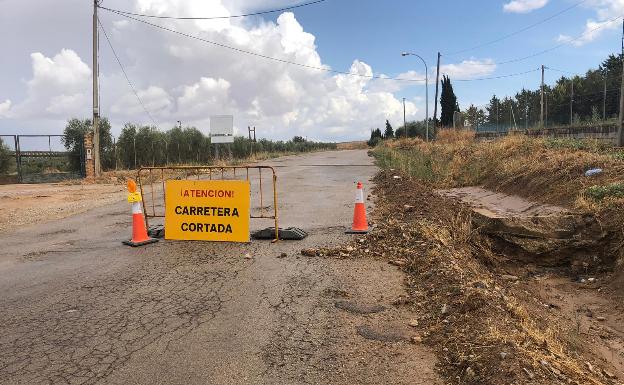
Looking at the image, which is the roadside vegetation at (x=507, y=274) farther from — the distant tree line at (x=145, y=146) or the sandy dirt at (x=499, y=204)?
the distant tree line at (x=145, y=146)

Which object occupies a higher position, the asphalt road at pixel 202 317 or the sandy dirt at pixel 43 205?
the sandy dirt at pixel 43 205

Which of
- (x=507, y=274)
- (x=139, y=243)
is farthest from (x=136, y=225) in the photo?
(x=507, y=274)

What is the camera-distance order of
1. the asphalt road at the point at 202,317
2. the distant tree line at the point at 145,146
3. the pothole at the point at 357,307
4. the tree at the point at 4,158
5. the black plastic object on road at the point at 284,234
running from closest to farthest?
1. the asphalt road at the point at 202,317
2. the pothole at the point at 357,307
3. the black plastic object on road at the point at 284,234
4. the tree at the point at 4,158
5. the distant tree line at the point at 145,146

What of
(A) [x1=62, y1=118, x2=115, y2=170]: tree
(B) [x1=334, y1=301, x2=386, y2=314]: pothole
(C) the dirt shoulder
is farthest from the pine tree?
(B) [x1=334, y1=301, x2=386, y2=314]: pothole

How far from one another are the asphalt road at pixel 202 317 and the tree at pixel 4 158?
2126 centimetres

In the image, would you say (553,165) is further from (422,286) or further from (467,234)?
(422,286)

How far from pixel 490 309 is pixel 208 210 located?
16.0ft

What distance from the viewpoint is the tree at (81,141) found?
26.0 m

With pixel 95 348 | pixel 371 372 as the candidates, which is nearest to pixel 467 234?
pixel 371 372

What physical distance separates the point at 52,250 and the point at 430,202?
6965 mm

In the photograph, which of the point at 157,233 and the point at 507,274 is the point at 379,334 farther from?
the point at 157,233

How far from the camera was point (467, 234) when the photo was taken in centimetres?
745

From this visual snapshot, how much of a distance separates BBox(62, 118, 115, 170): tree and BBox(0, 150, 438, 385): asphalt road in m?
20.3

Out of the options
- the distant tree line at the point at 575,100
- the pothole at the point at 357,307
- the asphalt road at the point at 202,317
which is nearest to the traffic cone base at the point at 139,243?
the asphalt road at the point at 202,317
